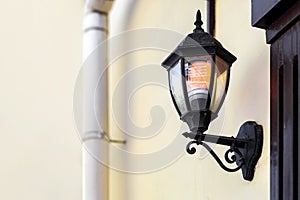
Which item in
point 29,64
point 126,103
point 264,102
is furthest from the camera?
point 29,64

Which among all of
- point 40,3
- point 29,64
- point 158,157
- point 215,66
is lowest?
point 158,157

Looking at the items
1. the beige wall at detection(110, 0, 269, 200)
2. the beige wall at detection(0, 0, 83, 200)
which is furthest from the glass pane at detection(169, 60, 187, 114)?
the beige wall at detection(0, 0, 83, 200)

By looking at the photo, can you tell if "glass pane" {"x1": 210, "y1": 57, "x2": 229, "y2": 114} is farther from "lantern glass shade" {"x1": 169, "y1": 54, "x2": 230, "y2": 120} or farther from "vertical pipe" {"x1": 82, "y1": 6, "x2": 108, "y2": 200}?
"vertical pipe" {"x1": 82, "y1": 6, "x2": 108, "y2": 200}

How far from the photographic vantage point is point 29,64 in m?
3.06

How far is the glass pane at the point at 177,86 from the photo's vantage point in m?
1.62

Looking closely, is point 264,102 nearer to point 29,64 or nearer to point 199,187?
point 199,187

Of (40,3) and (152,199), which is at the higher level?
(40,3)

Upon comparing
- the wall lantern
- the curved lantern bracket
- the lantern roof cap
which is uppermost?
the lantern roof cap

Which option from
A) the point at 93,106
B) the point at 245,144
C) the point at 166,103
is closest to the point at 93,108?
the point at 93,106

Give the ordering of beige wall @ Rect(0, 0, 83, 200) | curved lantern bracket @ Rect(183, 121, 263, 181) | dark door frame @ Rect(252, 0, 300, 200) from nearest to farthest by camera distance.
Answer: dark door frame @ Rect(252, 0, 300, 200)
curved lantern bracket @ Rect(183, 121, 263, 181)
beige wall @ Rect(0, 0, 83, 200)

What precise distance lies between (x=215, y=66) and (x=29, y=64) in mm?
1694

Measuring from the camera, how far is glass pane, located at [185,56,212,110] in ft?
5.17

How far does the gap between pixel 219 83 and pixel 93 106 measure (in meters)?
1.32

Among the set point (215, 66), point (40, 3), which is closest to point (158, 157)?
point (215, 66)
